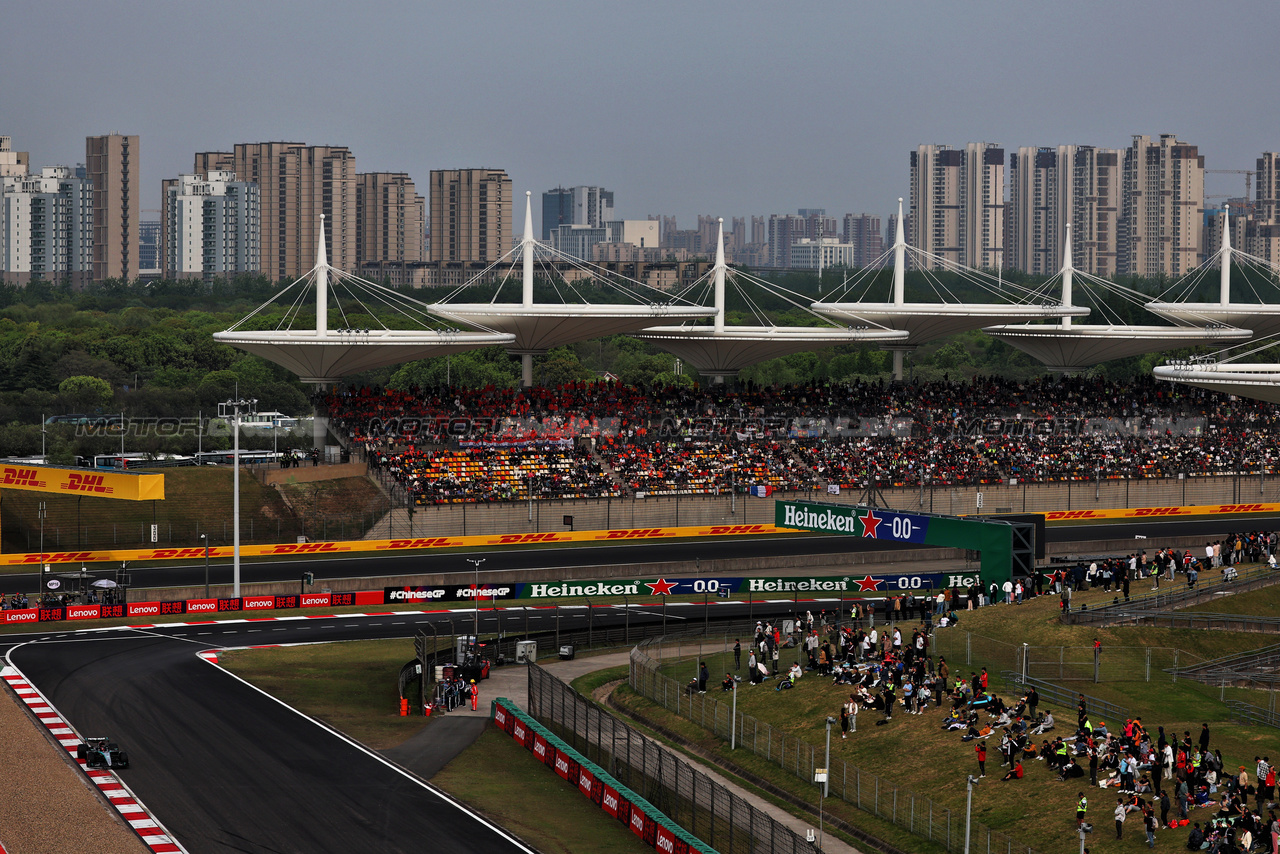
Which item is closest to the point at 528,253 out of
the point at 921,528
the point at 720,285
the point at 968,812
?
the point at 720,285

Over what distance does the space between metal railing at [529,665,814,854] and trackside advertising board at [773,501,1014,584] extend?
18802 mm

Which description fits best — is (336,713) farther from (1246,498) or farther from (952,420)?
(1246,498)

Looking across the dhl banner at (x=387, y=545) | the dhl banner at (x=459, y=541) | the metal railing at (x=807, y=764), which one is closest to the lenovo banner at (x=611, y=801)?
the metal railing at (x=807, y=764)

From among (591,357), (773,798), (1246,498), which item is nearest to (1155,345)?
(1246,498)

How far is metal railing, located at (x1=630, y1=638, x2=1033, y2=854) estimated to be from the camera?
3139 cm

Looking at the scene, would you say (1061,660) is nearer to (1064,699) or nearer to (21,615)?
(1064,699)

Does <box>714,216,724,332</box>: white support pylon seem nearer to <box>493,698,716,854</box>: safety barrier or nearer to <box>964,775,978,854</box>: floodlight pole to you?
<box>493,698,716,854</box>: safety barrier

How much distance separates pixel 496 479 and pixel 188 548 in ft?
51.1

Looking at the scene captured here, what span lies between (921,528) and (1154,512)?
32.6 meters

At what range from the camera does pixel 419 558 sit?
223ft

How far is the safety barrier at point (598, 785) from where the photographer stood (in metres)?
30.5

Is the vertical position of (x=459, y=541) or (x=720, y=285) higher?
(x=720, y=285)

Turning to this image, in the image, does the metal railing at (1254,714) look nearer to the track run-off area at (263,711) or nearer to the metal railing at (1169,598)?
the metal railing at (1169,598)

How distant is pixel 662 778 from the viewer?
33.0 meters
